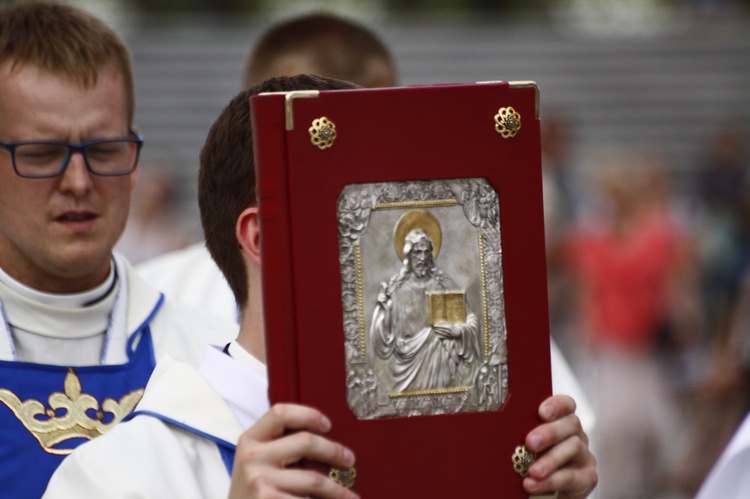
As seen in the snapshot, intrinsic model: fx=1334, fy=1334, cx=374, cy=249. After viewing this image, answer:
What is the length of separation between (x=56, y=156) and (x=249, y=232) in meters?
0.83

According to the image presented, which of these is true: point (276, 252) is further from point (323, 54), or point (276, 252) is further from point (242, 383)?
point (323, 54)

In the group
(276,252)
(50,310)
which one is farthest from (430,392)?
(50,310)

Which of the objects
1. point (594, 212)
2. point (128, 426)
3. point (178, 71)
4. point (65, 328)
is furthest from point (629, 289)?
point (178, 71)

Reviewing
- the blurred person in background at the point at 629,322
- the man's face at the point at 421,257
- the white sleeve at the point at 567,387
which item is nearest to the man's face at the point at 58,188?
the man's face at the point at 421,257

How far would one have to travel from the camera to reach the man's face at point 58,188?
303cm

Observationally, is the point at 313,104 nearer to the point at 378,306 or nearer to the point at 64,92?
the point at 378,306

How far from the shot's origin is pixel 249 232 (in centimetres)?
241

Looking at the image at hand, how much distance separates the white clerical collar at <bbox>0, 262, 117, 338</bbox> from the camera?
3152mm

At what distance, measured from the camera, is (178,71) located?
16000 mm

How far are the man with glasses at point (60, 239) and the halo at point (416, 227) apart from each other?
1090mm

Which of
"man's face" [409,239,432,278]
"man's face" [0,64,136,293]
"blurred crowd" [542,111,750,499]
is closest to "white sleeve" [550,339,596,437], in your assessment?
"man's face" [0,64,136,293]

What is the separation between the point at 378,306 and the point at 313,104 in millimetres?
342

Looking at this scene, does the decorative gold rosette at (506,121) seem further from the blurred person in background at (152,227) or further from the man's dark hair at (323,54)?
the blurred person in background at (152,227)

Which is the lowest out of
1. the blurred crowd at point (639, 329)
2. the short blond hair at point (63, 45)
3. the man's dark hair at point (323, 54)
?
the blurred crowd at point (639, 329)
